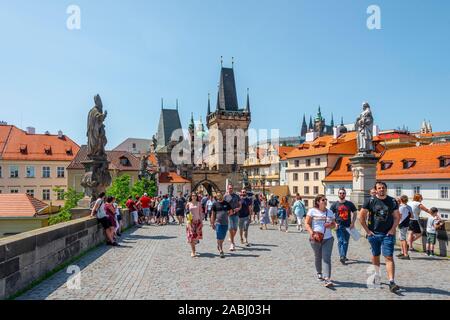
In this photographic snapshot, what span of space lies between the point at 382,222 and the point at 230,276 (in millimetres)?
2861

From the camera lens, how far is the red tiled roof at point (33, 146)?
50.8 m

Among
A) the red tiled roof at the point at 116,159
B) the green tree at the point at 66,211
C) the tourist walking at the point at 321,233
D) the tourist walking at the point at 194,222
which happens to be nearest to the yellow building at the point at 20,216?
the green tree at the point at 66,211

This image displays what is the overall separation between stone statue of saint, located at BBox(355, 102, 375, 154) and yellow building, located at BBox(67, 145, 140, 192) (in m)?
41.1

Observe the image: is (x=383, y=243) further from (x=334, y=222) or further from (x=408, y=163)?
(x=408, y=163)

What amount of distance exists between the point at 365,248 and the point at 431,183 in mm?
30088

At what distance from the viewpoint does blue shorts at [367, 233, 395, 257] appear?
6.79 m

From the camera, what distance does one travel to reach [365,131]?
15719mm

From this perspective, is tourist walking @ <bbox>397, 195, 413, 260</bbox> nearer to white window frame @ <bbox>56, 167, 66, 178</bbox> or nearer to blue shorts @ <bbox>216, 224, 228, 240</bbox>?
blue shorts @ <bbox>216, 224, 228, 240</bbox>

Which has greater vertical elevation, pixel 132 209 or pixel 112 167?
pixel 112 167

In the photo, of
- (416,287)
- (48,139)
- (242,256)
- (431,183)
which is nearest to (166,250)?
(242,256)

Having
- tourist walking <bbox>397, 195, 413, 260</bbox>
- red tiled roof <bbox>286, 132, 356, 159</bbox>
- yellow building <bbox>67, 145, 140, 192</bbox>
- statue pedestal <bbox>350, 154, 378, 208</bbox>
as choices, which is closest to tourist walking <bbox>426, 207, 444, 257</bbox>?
tourist walking <bbox>397, 195, 413, 260</bbox>

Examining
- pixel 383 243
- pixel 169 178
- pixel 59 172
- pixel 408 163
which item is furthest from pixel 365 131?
pixel 169 178
